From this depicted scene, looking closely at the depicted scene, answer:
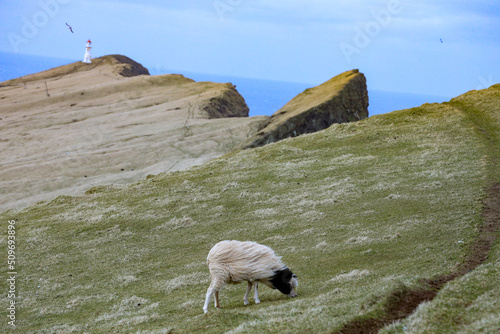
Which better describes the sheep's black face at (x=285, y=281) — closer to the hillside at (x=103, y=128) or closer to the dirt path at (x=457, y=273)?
the dirt path at (x=457, y=273)

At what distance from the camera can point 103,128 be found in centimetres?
8706

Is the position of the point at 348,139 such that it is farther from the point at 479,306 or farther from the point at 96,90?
the point at 96,90

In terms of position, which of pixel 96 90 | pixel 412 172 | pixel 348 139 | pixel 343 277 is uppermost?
pixel 96 90

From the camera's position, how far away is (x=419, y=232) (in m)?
23.7

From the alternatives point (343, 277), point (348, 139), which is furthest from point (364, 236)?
point (348, 139)

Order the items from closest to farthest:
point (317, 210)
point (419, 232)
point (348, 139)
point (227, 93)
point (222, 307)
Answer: point (222, 307) → point (419, 232) → point (317, 210) → point (348, 139) → point (227, 93)

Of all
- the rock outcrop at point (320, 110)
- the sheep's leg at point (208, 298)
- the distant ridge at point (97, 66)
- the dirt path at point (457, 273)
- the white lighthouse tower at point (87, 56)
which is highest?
the white lighthouse tower at point (87, 56)

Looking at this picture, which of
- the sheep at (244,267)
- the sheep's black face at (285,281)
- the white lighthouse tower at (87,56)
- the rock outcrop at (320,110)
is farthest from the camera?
the white lighthouse tower at (87,56)

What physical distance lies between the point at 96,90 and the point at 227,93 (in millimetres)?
28795

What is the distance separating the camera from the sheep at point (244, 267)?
16500 mm

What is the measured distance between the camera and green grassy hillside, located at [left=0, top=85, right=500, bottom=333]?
14516mm

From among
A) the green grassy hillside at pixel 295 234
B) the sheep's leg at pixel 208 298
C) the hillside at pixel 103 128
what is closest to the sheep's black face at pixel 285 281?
the green grassy hillside at pixel 295 234

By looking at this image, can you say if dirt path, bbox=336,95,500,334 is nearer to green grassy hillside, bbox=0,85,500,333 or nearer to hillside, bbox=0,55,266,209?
green grassy hillside, bbox=0,85,500,333

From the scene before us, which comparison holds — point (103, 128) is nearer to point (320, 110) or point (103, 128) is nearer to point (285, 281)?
point (320, 110)
